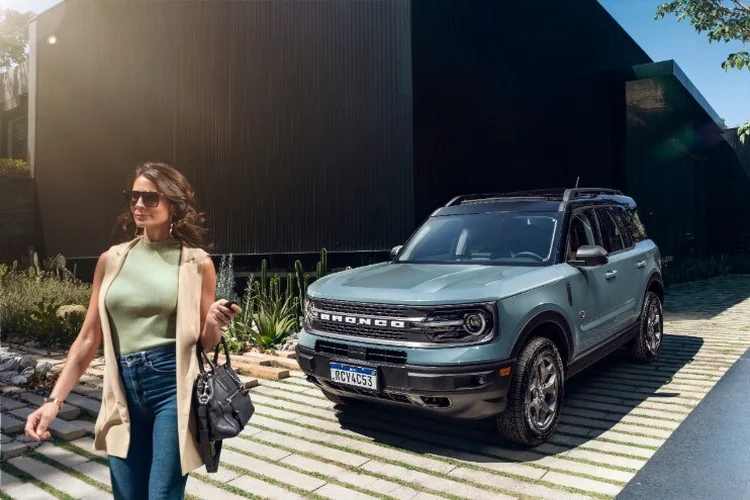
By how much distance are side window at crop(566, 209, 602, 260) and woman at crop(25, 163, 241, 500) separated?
3.78 m

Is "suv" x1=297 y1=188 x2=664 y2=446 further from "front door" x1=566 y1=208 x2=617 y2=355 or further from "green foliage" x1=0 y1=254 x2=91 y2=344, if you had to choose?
"green foliage" x1=0 y1=254 x2=91 y2=344

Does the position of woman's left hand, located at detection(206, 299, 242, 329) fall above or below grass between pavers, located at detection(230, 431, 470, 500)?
above

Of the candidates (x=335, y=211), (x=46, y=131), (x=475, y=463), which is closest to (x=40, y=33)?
(x=46, y=131)

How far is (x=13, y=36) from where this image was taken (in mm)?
36188

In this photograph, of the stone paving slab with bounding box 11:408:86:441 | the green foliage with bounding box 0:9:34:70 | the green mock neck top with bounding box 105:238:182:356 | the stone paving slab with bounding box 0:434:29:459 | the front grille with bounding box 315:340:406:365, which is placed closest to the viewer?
the green mock neck top with bounding box 105:238:182:356

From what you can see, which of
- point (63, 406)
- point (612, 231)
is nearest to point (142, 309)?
point (63, 406)

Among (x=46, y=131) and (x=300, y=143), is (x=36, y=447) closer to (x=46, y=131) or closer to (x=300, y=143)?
(x=300, y=143)

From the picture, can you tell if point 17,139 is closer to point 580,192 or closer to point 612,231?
point 580,192

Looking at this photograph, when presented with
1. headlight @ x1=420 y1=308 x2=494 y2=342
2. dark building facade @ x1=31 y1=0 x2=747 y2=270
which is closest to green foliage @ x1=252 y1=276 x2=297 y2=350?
dark building facade @ x1=31 y1=0 x2=747 y2=270

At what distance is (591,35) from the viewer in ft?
54.6

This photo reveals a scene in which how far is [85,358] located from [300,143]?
9.09 m

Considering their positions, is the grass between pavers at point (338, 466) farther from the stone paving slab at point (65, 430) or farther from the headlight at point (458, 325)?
the stone paving slab at point (65, 430)

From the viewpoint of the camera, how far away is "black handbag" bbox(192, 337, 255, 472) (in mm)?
2266

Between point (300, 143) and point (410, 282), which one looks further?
point (300, 143)
